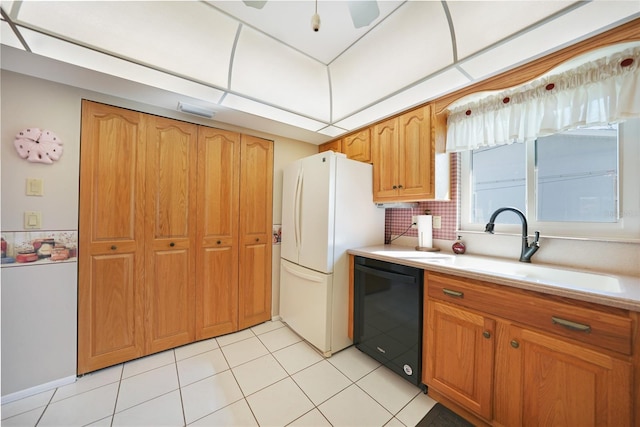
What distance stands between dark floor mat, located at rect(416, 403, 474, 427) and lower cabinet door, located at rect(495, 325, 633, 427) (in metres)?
0.23

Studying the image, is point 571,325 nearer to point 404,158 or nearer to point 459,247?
point 459,247

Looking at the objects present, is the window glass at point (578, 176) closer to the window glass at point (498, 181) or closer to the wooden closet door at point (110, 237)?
the window glass at point (498, 181)

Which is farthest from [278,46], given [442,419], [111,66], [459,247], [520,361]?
[442,419]

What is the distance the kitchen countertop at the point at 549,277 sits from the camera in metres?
0.92

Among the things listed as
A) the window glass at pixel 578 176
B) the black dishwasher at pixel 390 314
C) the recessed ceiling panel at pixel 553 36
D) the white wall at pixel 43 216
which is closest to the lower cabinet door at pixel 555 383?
the black dishwasher at pixel 390 314

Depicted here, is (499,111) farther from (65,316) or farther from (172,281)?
(65,316)

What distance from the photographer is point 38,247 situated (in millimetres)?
1568

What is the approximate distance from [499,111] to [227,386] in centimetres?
286

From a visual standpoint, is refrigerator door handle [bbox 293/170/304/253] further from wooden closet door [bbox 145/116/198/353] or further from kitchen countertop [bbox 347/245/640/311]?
wooden closet door [bbox 145/116/198/353]

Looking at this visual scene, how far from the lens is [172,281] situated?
204 centimetres

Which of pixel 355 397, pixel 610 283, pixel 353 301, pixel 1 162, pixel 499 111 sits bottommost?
pixel 355 397

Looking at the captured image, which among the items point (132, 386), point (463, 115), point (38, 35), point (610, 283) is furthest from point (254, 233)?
point (610, 283)

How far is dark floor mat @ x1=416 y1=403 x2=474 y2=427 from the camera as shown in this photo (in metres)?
1.34

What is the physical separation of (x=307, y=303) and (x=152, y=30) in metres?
2.39
